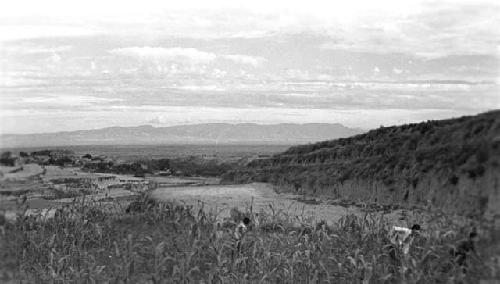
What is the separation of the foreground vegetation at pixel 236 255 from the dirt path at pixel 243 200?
12.4 feet

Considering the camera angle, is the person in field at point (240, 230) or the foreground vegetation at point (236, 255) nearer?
the foreground vegetation at point (236, 255)

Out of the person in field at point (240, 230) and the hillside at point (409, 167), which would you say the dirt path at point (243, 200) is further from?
the person in field at point (240, 230)

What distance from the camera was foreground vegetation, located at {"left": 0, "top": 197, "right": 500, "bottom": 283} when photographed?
7602mm

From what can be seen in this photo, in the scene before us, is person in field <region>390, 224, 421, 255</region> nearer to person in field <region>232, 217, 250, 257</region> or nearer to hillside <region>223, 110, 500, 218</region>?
hillside <region>223, 110, 500, 218</region>

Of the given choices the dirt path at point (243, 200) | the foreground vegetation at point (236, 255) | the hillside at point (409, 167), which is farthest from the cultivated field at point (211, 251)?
the dirt path at point (243, 200)

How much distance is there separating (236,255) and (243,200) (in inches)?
330

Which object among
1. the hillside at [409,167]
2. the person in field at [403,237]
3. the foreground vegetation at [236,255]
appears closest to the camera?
the hillside at [409,167]

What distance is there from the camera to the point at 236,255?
29.2 ft

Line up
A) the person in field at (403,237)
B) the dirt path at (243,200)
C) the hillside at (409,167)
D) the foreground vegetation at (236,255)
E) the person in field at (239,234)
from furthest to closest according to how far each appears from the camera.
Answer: the dirt path at (243,200)
the person in field at (239,234)
the person in field at (403,237)
the foreground vegetation at (236,255)
the hillside at (409,167)

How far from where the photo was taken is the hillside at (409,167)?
19.7 ft

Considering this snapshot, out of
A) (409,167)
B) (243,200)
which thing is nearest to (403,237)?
(409,167)

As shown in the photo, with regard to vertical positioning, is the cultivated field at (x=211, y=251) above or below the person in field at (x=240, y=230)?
below

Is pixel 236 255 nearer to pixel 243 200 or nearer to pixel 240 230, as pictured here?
pixel 240 230

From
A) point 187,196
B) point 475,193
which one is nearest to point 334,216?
point 187,196
